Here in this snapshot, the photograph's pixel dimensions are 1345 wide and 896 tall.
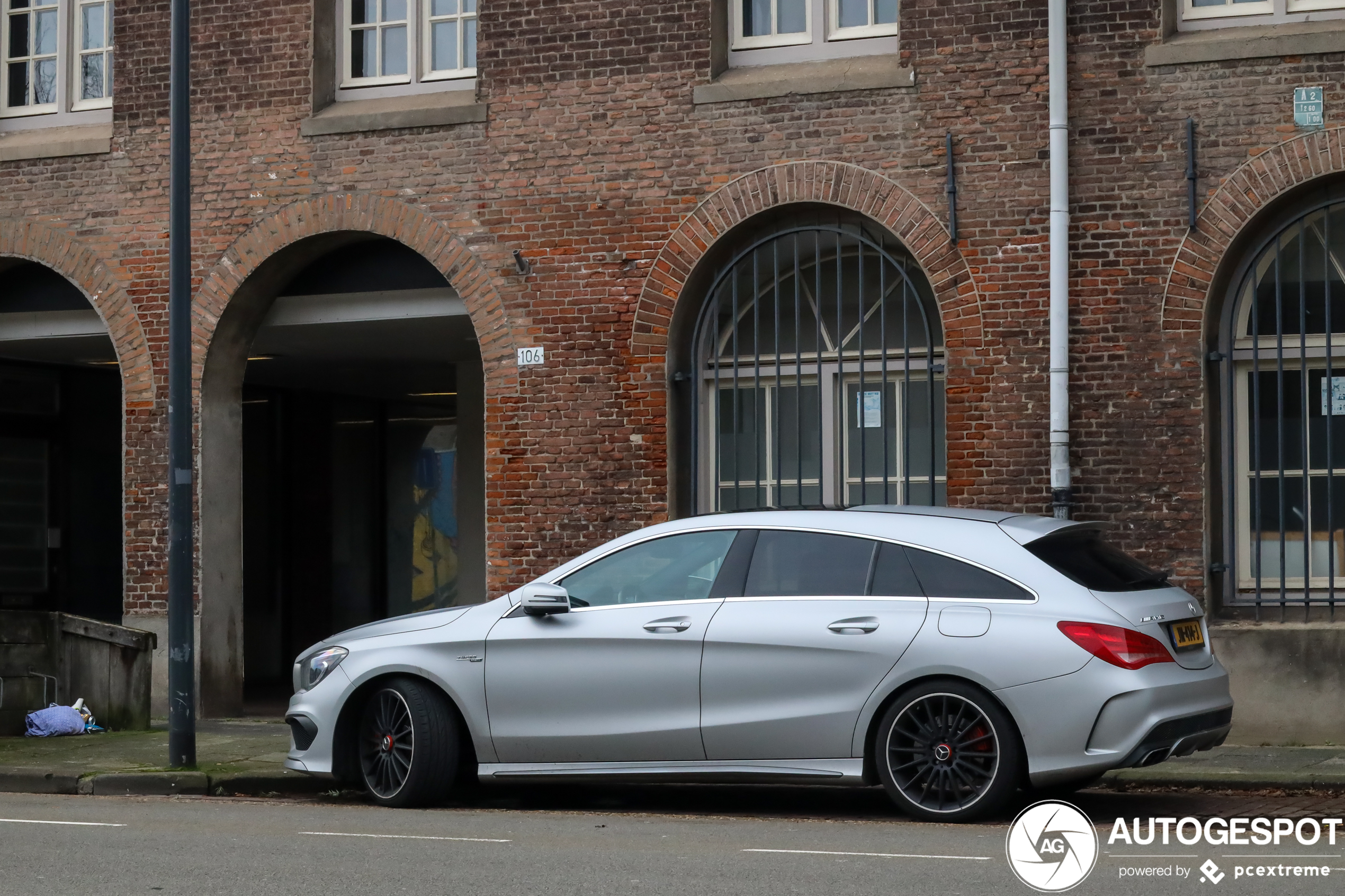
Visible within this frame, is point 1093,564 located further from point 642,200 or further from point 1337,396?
point 642,200

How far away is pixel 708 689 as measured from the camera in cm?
895

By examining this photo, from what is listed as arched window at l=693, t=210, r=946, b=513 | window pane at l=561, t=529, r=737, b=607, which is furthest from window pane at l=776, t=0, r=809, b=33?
window pane at l=561, t=529, r=737, b=607

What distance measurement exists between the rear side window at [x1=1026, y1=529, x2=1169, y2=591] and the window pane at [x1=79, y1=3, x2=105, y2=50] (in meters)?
10.9

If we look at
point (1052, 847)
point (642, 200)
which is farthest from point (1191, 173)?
point (1052, 847)

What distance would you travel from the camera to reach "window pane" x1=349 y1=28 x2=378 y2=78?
50.1ft

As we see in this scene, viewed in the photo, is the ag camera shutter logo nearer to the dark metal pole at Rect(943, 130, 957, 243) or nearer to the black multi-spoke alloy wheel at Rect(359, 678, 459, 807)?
the black multi-spoke alloy wheel at Rect(359, 678, 459, 807)

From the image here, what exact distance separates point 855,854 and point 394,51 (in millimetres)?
9782

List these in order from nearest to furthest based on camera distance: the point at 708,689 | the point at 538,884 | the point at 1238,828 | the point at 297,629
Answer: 1. the point at 538,884
2. the point at 1238,828
3. the point at 708,689
4. the point at 297,629

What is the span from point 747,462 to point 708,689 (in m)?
5.25

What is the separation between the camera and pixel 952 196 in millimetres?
13047

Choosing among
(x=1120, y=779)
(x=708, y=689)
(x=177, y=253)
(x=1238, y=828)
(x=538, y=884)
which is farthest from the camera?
(x=177, y=253)

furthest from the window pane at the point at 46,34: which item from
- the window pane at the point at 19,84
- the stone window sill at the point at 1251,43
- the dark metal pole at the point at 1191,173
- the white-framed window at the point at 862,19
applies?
the dark metal pole at the point at 1191,173

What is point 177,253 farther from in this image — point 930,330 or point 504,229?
point 930,330

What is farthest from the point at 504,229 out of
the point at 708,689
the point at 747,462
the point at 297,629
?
the point at 297,629
